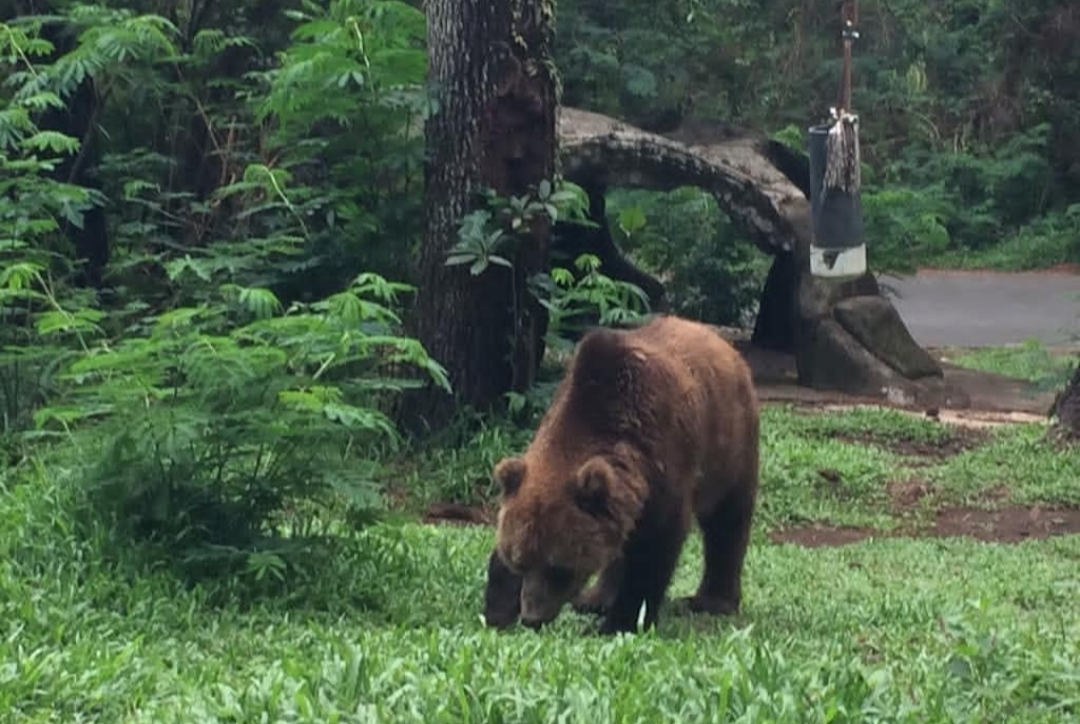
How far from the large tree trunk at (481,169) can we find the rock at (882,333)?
222 inches

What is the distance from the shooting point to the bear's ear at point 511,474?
6.92m

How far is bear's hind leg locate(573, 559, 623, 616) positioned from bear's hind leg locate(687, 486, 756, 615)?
439 mm

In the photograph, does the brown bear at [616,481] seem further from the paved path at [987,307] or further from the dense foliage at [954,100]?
the dense foliage at [954,100]

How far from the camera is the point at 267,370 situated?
23.8ft

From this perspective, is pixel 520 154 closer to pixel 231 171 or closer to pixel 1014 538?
pixel 231 171

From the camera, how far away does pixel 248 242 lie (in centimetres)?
1076

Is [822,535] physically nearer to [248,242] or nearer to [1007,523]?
[1007,523]

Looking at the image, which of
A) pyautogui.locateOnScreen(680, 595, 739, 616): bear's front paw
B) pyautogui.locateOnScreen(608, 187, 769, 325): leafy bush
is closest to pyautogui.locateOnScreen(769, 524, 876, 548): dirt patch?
pyautogui.locateOnScreen(680, 595, 739, 616): bear's front paw

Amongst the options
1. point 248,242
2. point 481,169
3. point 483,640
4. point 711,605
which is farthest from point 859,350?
point 483,640

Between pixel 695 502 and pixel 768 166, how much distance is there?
374 inches

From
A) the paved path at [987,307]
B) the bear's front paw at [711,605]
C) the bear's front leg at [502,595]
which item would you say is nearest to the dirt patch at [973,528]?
the bear's front paw at [711,605]

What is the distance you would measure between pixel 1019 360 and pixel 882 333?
4369mm

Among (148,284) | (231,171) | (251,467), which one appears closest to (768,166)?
(231,171)

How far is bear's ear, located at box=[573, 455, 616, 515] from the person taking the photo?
6742 mm
